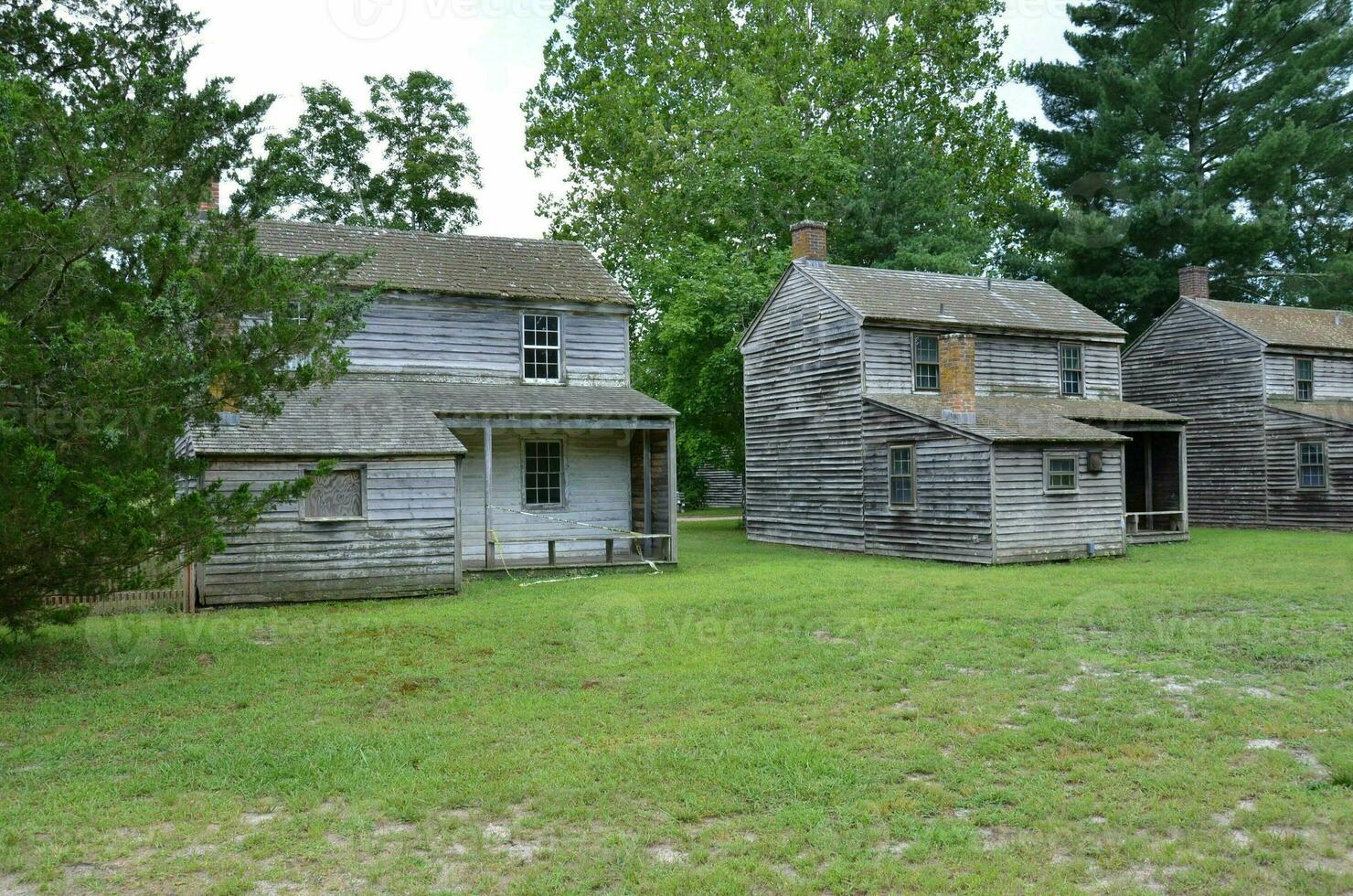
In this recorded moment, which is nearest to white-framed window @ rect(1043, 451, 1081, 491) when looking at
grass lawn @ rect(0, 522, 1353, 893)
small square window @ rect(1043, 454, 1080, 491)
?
small square window @ rect(1043, 454, 1080, 491)

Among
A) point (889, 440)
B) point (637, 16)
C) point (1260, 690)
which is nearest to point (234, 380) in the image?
point (1260, 690)

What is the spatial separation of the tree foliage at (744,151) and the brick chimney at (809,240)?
4059mm

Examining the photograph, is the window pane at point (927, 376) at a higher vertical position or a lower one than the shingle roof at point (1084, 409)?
higher

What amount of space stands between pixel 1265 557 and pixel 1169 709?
48.2ft

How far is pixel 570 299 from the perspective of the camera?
22.5m

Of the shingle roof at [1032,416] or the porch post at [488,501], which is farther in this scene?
the shingle roof at [1032,416]

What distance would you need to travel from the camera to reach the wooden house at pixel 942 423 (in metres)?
21.4

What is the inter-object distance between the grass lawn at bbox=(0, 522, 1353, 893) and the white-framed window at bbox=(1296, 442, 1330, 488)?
18311 millimetres

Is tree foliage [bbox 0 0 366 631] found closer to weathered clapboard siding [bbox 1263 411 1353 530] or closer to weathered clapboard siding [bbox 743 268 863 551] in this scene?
weathered clapboard siding [bbox 743 268 863 551]

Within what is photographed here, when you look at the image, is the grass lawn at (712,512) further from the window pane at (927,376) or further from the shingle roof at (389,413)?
the shingle roof at (389,413)

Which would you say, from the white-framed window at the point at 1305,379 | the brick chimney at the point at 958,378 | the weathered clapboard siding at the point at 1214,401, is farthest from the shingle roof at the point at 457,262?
the white-framed window at the point at 1305,379

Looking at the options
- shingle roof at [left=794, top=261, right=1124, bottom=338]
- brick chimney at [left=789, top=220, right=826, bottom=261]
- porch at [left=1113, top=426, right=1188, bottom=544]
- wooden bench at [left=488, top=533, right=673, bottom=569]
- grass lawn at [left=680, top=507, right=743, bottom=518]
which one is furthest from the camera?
grass lawn at [left=680, top=507, right=743, bottom=518]

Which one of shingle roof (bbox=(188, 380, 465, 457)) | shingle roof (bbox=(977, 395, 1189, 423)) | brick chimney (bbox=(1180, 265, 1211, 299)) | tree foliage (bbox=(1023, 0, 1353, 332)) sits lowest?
shingle roof (bbox=(188, 380, 465, 457))

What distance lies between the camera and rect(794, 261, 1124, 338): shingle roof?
83.0 feet
